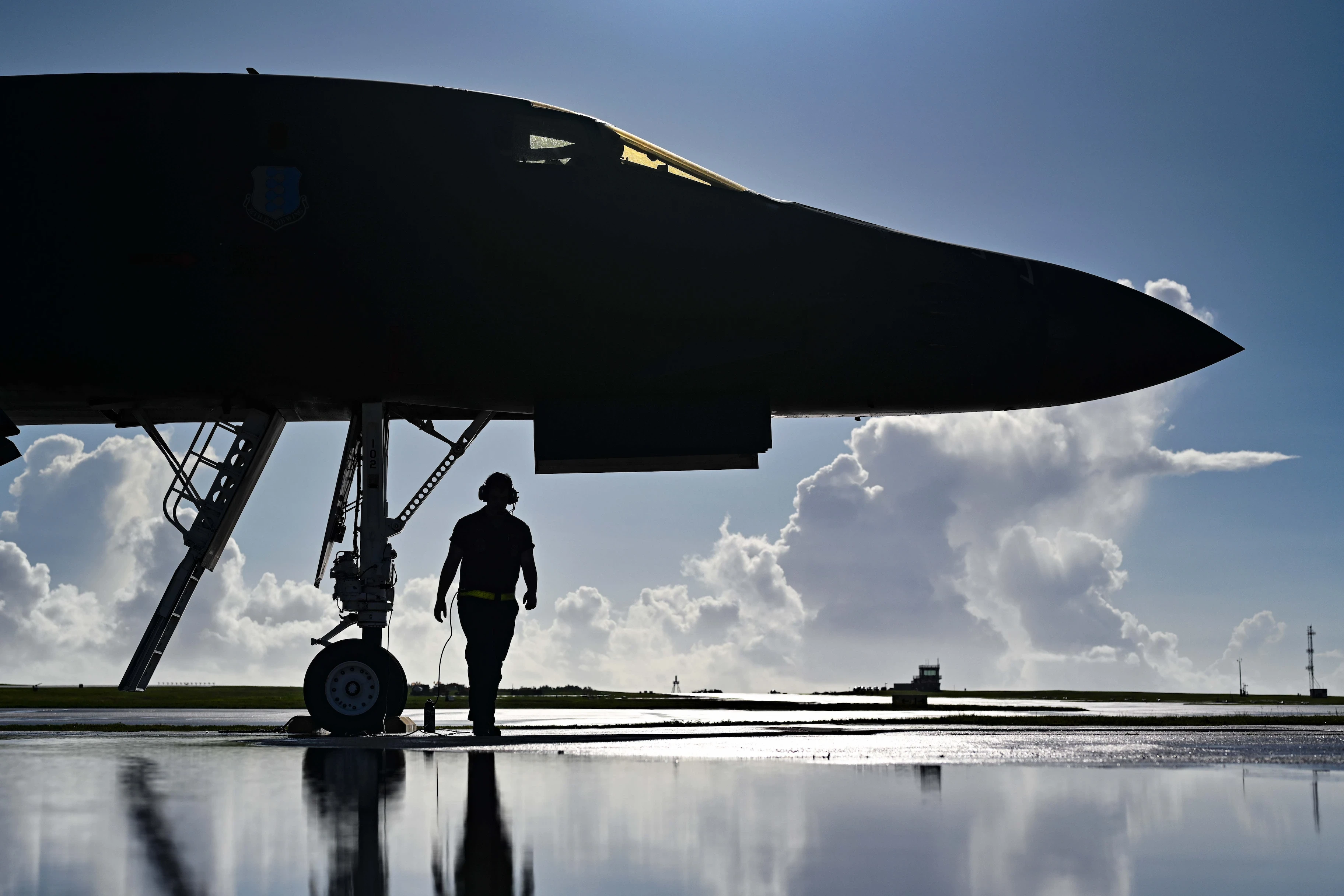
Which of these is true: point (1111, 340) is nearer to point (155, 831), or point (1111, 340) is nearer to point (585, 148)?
point (585, 148)

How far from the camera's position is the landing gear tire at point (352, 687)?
935cm

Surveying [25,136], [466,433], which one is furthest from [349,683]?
[25,136]

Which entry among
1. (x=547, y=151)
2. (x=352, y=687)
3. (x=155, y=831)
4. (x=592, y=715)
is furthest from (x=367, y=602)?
(x=592, y=715)

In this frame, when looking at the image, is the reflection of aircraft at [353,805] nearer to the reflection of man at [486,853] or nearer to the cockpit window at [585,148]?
the reflection of man at [486,853]

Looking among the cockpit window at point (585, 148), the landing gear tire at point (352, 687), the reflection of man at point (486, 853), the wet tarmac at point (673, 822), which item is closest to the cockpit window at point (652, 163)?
the cockpit window at point (585, 148)

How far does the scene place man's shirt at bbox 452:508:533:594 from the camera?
30.7 feet

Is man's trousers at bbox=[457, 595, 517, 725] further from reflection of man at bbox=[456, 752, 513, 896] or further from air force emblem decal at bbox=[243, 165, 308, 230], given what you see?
reflection of man at bbox=[456, 752, 513, 896]

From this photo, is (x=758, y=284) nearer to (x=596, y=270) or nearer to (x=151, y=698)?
(x=596, y=270)

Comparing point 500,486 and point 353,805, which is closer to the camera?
point 353,805

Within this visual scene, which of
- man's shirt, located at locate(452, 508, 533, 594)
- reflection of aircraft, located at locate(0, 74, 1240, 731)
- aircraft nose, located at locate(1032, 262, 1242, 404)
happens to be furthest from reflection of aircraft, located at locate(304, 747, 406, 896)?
aircraft nose, located at locate(1032, 262, 1242, 404)

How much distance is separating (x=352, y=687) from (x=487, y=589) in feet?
4.58

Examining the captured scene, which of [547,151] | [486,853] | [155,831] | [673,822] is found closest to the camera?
[486,853]

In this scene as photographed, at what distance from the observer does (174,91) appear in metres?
9.77

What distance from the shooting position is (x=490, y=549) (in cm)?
941
